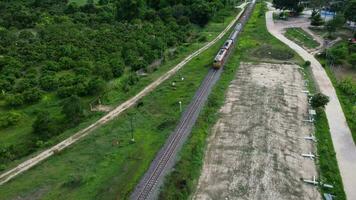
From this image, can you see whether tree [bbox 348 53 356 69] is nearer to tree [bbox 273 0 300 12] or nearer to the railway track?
the railway track

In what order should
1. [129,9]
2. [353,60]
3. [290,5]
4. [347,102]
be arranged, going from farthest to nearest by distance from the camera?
[129,9]
[290,5]
[353,60]
[347,102]

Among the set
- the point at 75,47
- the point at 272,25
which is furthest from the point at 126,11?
the point at 272,25

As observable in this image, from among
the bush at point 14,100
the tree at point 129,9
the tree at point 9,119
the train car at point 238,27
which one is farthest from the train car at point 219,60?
the tree at point 129,9

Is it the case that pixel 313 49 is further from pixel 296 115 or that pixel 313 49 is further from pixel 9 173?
pixel 9 173

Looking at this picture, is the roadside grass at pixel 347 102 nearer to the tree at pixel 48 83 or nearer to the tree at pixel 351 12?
the tree at pixel 351 12

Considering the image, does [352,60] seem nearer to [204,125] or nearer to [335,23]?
[335,23]

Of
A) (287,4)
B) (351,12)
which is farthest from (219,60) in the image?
(287,4)
